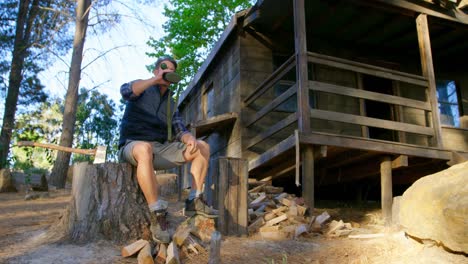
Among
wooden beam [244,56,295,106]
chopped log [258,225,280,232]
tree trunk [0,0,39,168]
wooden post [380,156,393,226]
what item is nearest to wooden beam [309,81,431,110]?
wooden beam [244,56,295,106]

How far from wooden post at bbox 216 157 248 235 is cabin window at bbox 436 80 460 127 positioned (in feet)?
25.0

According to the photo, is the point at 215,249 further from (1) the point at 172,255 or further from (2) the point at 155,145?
(2) the point at 155,145

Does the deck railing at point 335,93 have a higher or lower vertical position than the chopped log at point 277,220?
higher

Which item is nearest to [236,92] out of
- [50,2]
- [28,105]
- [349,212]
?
[349,212]

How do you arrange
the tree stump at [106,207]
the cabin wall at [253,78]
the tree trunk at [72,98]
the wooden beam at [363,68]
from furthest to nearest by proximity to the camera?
the tree trunk at [72,98] < the cabin wall at [253,78] < the wooden beam at [363,68] < the tree stump at [106,207]

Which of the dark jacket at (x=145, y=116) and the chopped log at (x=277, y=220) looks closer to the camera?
the dark jacket at (x=145, y=116)

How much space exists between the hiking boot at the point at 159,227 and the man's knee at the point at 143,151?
20.2 inches

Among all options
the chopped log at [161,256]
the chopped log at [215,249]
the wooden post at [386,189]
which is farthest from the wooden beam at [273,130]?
the chopped log at [161,256]

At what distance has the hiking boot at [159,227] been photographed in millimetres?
3602

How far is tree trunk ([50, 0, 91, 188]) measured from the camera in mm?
10930

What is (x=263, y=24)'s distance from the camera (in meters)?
8.73

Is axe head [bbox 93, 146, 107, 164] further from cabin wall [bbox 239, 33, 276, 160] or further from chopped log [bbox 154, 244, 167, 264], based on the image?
cabin wall [bbox 239, 33, 276, 160]

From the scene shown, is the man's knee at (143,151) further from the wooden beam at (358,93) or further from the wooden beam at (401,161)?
the wooden beam at (401,161)

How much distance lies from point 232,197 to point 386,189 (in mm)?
3486
